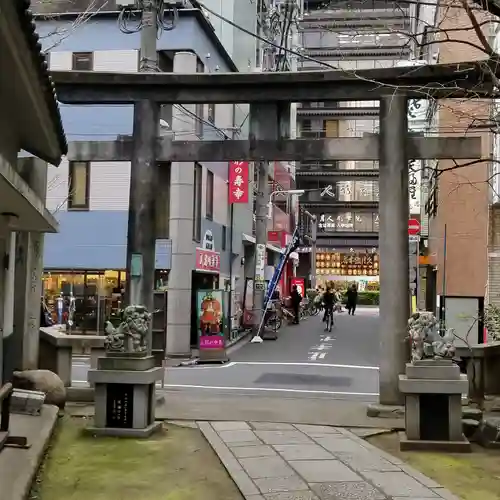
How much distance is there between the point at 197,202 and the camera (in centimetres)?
2420

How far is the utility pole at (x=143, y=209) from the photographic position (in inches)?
506

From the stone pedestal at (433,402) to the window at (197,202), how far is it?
15079 mm

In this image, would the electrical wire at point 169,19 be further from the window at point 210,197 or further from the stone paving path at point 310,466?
the stone paving path at point 310,466

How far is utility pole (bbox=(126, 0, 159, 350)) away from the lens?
42.2ft

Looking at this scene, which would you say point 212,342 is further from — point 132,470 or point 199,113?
point 132,470

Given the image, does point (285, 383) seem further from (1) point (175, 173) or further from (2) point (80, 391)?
(1) point (175, 173)

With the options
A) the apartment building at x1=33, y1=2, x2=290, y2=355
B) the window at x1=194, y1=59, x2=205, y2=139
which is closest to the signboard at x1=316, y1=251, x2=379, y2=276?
the apartment building at x1=33, y1=2, x2=290, y2=355

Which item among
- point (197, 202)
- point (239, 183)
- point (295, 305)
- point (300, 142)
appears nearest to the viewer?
point (300, 142)

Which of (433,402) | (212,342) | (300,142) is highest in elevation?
(300,142)

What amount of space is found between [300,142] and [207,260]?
1308 centimetres

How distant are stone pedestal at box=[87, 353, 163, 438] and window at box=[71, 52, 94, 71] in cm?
1677

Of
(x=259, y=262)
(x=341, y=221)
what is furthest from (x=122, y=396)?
(x=341, y=221)

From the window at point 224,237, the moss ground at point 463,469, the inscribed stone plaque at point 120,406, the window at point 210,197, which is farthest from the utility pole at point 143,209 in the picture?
the window at point 224,237

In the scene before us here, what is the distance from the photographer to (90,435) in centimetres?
980
